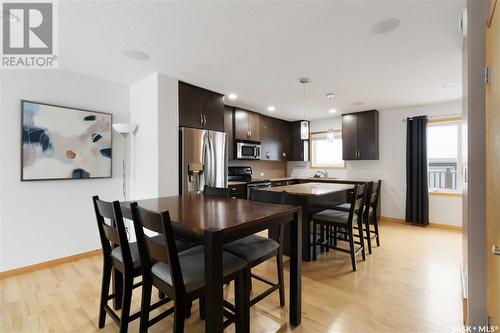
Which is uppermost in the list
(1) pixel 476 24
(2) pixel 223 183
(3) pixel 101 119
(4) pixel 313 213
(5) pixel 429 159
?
(1) pixel 476 24

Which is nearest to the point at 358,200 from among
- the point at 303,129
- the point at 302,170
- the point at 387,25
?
the point at 303,129

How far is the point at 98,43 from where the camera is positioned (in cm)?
229

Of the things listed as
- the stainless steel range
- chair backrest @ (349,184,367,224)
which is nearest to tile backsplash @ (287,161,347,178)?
the stainless steel range

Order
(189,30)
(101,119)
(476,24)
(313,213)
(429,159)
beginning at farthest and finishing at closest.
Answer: (429,159), (101,119), (313,213), (189,30), (476,24)

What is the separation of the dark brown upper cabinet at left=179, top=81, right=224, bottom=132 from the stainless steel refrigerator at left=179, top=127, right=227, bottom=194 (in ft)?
0.45

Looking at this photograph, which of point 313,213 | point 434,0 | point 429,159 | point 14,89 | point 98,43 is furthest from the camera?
point 429,159

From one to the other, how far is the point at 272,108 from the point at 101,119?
3.09 metres

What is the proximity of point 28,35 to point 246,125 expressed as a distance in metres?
3.45

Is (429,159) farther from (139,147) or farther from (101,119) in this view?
(101,119)

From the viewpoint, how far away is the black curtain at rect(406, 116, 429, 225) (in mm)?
4535

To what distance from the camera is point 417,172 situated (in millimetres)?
4590

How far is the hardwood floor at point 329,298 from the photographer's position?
1786 millimetres

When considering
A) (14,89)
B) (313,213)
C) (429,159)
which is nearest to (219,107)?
(313,213)

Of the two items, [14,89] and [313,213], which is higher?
[14,89]
